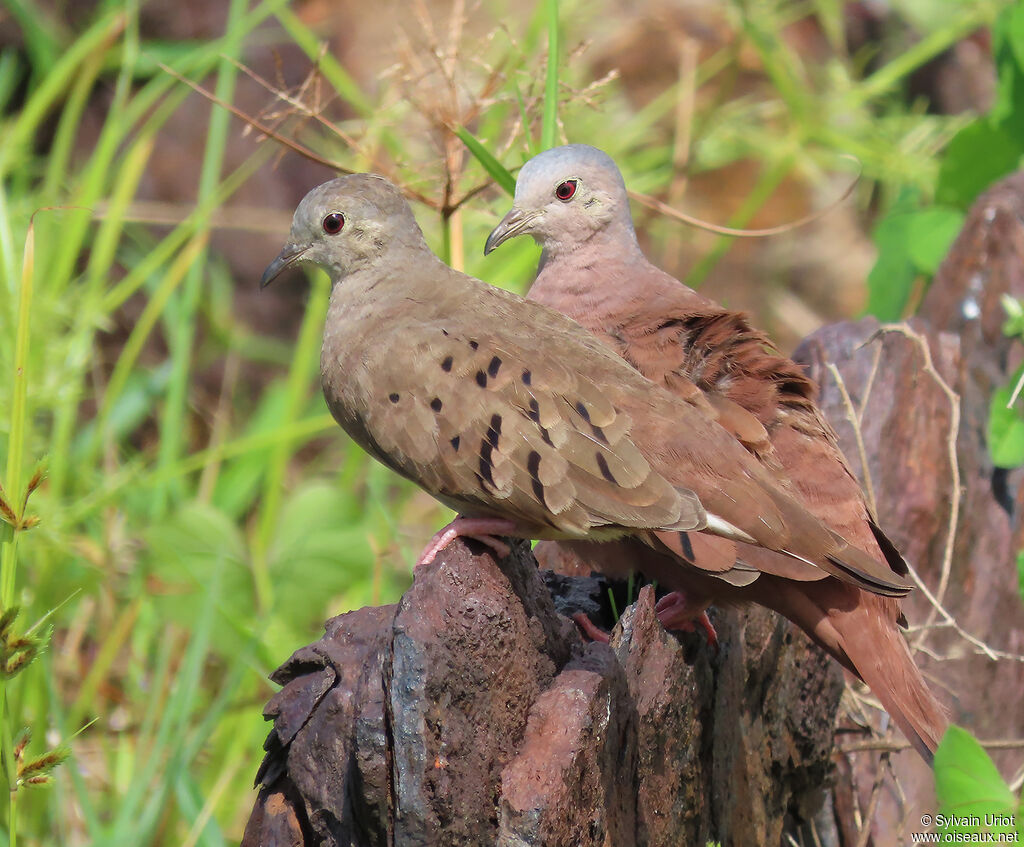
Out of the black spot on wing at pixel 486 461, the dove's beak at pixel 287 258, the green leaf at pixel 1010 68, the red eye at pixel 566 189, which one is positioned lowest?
the black spot on wing at pixel 486 461

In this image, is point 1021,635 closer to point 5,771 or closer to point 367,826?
point 367,826

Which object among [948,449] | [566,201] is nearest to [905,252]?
[948,449]

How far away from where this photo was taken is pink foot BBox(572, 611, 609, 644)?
8.33ft

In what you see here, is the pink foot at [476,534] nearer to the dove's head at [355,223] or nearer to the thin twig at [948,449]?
the dove's head at [355,223]

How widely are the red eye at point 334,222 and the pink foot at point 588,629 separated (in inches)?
42.5

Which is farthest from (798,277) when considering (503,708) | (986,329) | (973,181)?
(503,708)

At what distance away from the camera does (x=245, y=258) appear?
5949 millimetres

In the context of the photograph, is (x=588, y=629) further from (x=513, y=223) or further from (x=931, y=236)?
(x=931, y=236)

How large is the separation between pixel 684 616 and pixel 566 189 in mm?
1388

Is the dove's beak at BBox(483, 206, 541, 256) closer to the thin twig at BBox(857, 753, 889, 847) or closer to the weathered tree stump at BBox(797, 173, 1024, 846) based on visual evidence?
the weathered tree stump at BBox(797, 173, 1024, 846)

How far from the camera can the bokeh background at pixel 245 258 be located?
3.30 metres

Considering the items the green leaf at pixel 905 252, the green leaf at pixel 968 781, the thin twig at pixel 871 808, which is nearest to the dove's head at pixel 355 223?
the green leaf at pixel 968 781

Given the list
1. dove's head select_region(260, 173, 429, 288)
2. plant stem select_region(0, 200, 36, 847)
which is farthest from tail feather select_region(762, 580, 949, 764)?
plant stem select_region(0, 200, 36, 847)

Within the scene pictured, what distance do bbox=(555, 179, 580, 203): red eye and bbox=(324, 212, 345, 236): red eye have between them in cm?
78
